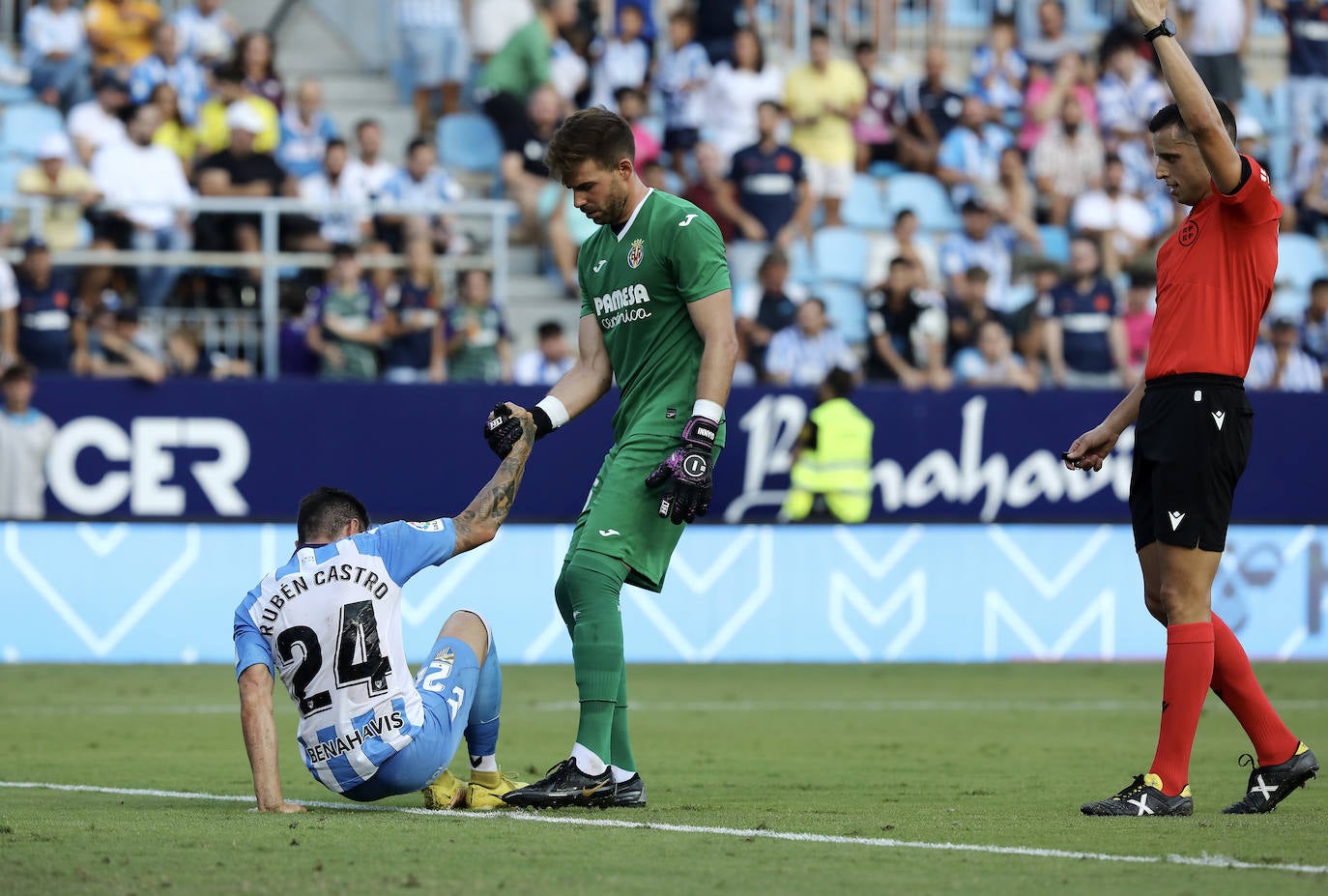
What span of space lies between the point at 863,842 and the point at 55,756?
454cm

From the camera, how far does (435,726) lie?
6.52m

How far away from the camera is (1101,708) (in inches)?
460

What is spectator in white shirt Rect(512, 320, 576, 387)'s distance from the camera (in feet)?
53.5

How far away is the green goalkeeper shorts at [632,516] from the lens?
22.3 feet

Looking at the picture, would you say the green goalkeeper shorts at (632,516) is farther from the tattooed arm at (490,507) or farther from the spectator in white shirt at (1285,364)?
the spectator in white shirt at (1285,364)

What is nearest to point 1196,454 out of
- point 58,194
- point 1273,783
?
point 1273,783

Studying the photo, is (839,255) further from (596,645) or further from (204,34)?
(596,645)

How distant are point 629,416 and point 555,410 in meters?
0.28

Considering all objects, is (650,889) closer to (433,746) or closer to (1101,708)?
(433,746)

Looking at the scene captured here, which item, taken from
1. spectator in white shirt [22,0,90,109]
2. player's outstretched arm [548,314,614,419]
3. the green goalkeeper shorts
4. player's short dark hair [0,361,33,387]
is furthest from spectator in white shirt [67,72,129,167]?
the green goalkeeper shorts

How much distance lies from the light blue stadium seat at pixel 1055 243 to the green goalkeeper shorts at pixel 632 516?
1347cm

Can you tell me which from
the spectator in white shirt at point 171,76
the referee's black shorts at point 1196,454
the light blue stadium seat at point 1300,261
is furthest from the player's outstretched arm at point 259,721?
the light blue stadium seat at point 1300,261

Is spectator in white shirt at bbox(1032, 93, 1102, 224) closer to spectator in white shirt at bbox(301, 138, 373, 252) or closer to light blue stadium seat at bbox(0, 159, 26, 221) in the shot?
spectator in white shirt at bbox(301, 138, 373, 252)

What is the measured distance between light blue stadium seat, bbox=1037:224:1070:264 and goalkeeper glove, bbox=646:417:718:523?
1359cm
